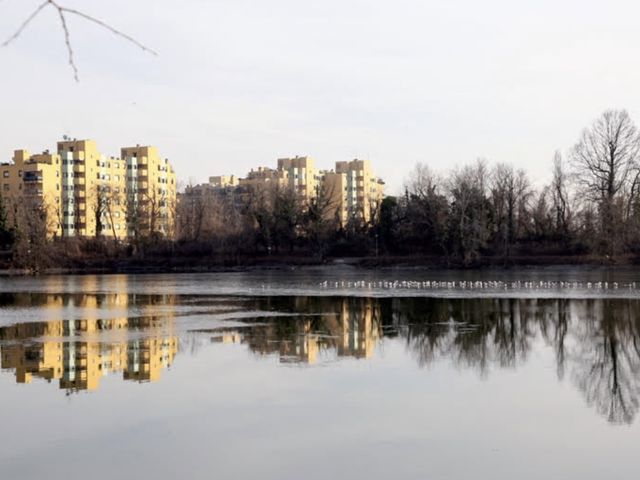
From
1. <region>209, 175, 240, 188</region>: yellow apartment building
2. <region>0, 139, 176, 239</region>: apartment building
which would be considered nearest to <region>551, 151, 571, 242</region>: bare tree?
<region>0, 139, 176, 239</region>: apartment building

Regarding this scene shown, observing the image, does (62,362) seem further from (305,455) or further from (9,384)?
(305,455)

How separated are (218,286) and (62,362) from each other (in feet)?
106

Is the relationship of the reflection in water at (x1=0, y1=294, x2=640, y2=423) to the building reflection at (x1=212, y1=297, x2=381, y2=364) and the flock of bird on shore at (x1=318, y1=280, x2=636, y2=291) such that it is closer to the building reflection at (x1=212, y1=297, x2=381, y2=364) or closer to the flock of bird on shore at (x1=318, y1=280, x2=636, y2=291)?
the building reflection at (x1=212, y1=297, x2=381, y2=364)

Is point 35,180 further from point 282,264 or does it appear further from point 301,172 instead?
point 301,172

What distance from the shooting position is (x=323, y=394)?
596 inches

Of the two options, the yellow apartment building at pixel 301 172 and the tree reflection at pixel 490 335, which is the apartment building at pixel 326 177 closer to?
the yellow apartment building at pixel 301 172

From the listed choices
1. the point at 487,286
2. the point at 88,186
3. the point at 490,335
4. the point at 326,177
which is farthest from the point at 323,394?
the point at 326,177

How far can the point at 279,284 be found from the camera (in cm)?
5206

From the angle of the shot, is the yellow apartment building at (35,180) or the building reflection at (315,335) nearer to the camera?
the building reflection at (315,335)

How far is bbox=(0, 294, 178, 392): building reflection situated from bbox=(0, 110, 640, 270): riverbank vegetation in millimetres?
48272

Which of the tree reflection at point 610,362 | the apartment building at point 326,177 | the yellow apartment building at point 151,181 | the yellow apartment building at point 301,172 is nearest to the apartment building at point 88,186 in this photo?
the yellow apartment building at point 151,181

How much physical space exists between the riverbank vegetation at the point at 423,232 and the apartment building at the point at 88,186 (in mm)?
9304

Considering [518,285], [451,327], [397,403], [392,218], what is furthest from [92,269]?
[397,403]

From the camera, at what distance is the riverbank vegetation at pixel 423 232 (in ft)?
239
